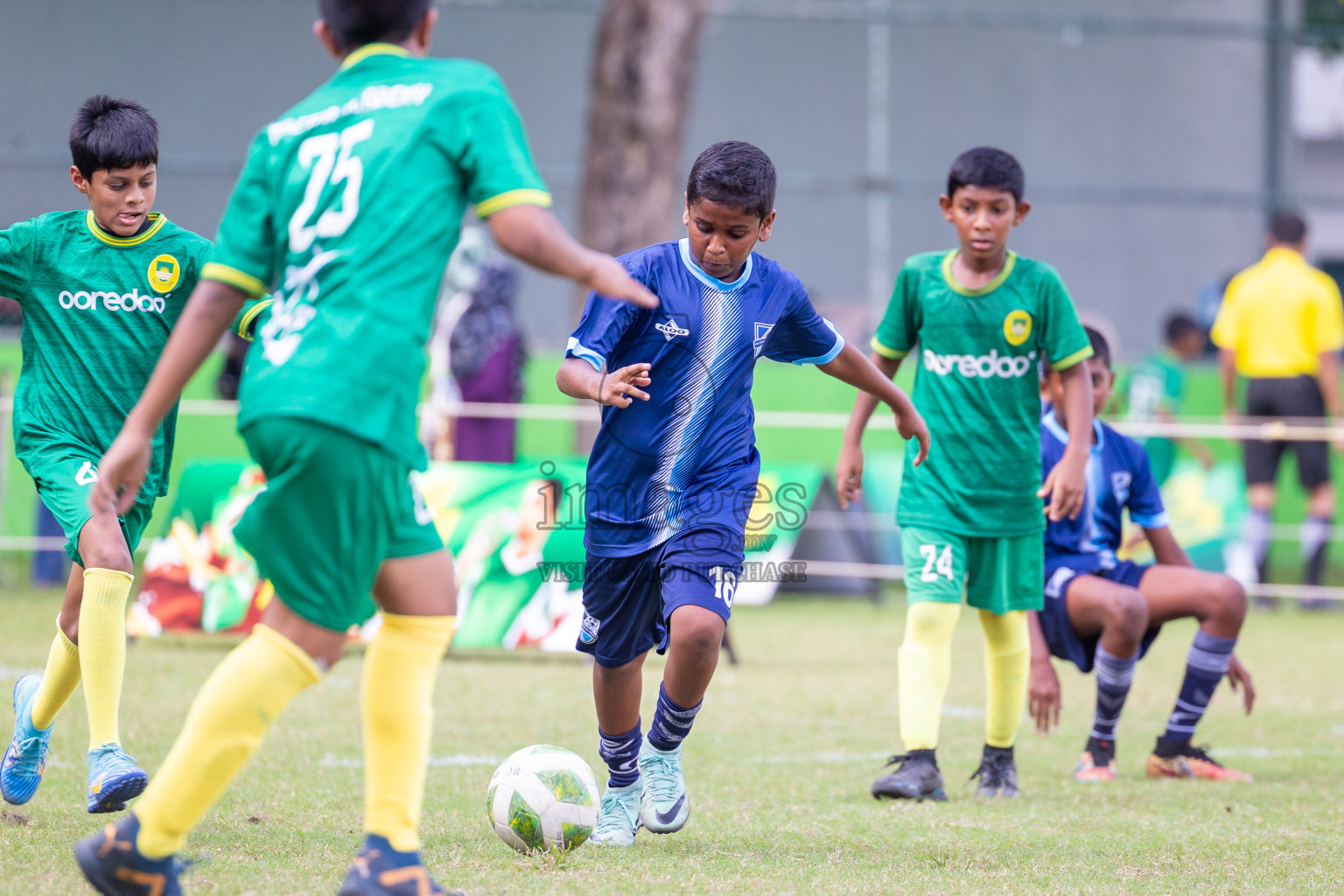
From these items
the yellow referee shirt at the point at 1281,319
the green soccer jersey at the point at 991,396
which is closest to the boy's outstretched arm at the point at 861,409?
the green soccer jersey at the point at 991,396

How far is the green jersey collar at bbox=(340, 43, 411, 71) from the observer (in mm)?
2889

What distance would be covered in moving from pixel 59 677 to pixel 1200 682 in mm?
3818

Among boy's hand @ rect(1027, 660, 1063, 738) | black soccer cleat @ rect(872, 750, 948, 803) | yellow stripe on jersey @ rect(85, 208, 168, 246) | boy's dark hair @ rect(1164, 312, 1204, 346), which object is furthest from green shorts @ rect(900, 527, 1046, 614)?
boy's dark hair @ rect(1164, 312, 1204, 346)

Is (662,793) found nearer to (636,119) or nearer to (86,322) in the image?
(86,322)

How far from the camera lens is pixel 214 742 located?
8.95 ft

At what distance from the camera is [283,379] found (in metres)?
2.73

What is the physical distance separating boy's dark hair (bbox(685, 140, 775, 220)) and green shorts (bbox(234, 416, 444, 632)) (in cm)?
137

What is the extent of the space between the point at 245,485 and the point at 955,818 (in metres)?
5.29

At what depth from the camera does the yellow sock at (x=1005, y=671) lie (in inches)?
193

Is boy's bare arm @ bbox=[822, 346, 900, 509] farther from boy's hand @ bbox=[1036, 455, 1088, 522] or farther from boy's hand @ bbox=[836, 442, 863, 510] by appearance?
boy's hand @ bbox=[1036, 455, 1088, 522]

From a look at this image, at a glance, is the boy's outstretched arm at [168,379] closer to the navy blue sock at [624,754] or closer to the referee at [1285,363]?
the navy blue sock at [624,754]

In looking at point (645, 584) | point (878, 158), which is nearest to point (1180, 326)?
point (878, 158)

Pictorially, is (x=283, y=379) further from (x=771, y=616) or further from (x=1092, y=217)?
(x=1092, y=217)

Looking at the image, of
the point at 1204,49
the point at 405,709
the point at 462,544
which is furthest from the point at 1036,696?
the point at 1204,49
